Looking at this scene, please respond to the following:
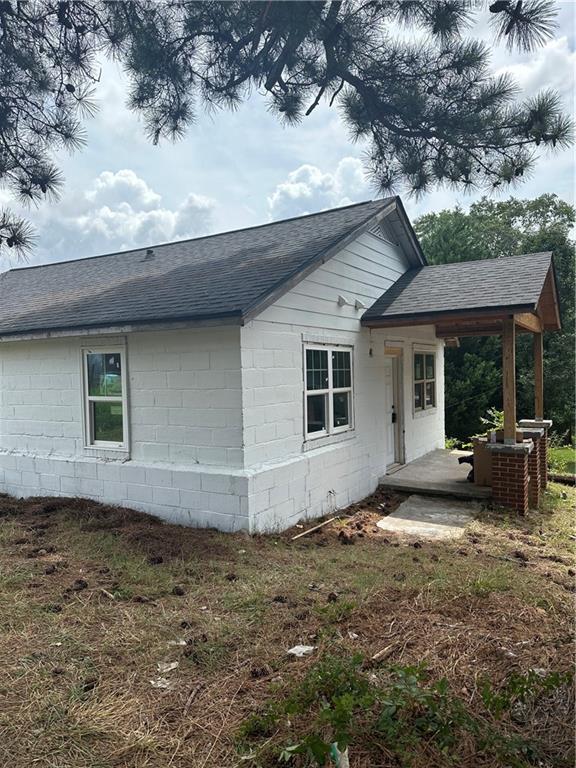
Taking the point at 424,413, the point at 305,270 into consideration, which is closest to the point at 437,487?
the point at 424,413

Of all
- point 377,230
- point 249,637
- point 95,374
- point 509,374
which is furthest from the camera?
point 377,230

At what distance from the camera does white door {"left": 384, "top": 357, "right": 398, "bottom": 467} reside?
10.1 m

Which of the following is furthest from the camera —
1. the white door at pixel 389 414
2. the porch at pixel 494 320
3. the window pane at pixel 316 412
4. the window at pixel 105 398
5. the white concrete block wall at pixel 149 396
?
the white door at pixel 389 414

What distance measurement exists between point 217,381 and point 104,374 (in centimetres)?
208

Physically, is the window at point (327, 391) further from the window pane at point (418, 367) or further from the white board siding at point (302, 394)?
the window pane at point (418, 367)

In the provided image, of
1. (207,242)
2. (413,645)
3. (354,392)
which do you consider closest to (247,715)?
(413,645)

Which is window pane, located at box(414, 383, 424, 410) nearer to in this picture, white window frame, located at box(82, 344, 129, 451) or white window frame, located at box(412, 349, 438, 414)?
white window frame, located at box(412, 349, 438, 414)

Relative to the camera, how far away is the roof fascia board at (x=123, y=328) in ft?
19.6

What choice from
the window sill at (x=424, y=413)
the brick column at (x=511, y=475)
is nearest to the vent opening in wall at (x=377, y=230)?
the window sill at (x=424, y=413)

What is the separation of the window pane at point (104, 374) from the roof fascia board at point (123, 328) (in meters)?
0.41

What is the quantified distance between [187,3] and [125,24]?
0.60 meters

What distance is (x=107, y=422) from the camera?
7543mm

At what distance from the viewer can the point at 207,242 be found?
37.1 feet

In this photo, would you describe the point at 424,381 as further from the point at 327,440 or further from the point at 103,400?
the point at 103,400
